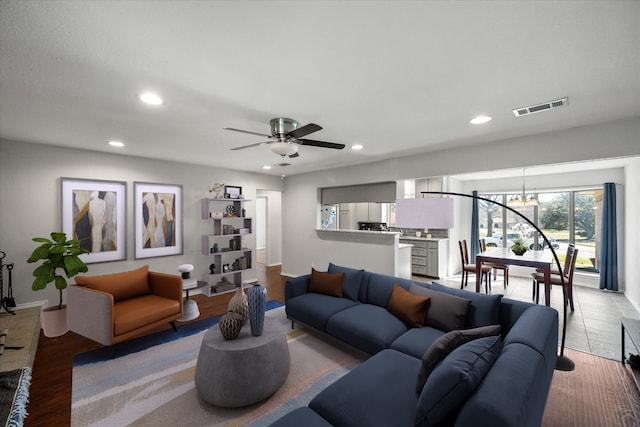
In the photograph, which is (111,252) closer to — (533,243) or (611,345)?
(611,345)

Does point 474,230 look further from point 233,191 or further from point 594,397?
point 233,191

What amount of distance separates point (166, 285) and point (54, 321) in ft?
4.05

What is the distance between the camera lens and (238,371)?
1.99m

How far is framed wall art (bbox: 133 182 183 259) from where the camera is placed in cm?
442

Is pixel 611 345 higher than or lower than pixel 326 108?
lower

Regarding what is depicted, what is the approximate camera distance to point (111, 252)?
13.6 feet

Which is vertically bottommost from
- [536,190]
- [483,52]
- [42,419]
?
[42,419]

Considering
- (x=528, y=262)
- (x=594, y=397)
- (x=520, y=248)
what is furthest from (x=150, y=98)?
(x=520, y=248)

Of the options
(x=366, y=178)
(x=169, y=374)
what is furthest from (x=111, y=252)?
(x=366, y=178)

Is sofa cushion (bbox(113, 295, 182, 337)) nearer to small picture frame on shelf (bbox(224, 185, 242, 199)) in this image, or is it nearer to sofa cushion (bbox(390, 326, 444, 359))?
small picture frame on shelf (bbox(224, 185, 242, 199))

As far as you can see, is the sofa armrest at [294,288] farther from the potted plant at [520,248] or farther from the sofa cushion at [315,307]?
the potted plant at [520,248]

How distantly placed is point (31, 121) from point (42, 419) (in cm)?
271

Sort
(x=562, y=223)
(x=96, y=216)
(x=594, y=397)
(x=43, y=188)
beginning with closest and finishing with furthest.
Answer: (x=594, y=397) → (x=43, y=188) → (x=96, y=216) → (x=562, y=223)

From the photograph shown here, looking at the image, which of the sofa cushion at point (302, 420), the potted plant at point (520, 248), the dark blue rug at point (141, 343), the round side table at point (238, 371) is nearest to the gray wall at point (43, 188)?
the dark blue rug at point (141, 343)
